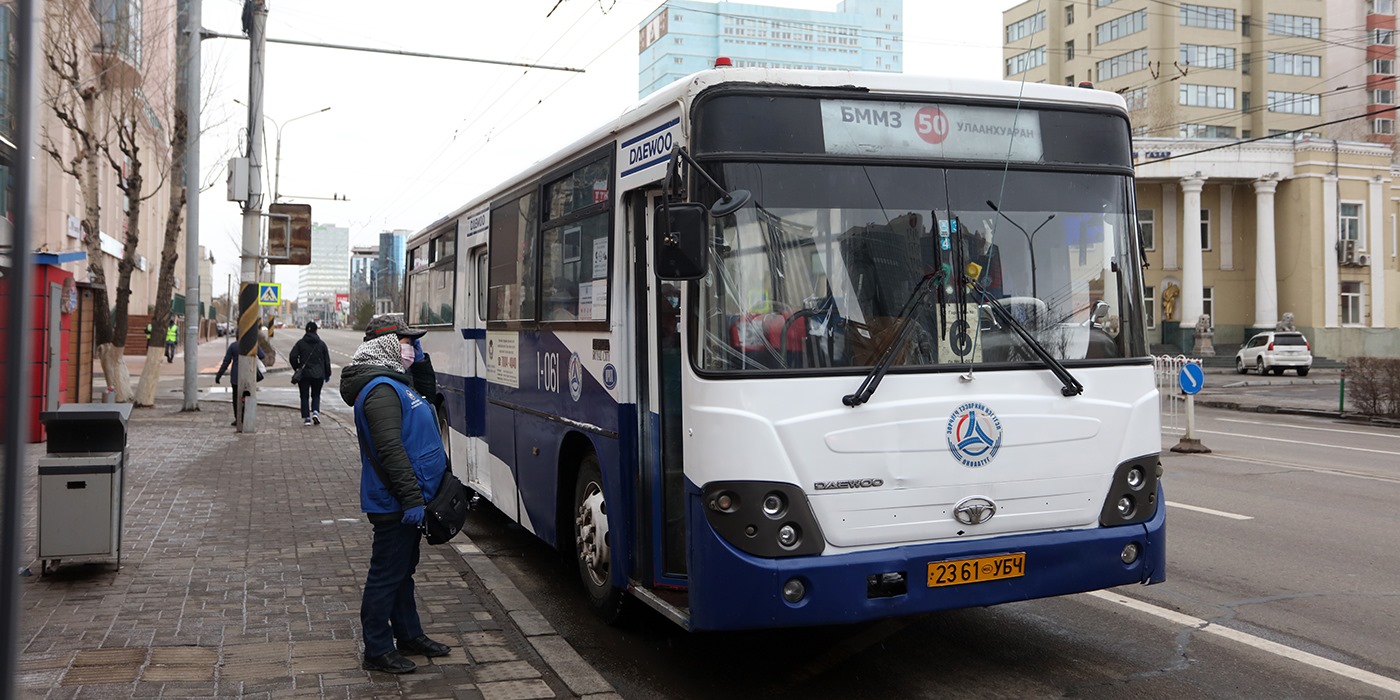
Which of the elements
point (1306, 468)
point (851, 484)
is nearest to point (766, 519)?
→ point (851, 484)

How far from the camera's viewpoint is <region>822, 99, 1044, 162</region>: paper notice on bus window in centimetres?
518

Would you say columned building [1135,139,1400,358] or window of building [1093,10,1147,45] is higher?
window of building [1093,10,1147,45]

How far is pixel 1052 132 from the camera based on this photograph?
218 inches

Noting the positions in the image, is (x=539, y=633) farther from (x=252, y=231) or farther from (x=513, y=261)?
(x=252, y=231)

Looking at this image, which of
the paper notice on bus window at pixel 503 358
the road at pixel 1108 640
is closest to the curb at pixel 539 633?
the road at pixel 1108 640

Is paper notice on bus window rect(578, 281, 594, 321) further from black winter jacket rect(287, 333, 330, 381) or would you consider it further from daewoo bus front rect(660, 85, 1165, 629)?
black winter jacket rect(287, 333, 330, 381)

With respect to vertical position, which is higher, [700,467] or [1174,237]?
[1174,237]

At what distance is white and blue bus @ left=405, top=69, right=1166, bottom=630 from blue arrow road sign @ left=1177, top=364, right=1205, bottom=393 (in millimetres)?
10650

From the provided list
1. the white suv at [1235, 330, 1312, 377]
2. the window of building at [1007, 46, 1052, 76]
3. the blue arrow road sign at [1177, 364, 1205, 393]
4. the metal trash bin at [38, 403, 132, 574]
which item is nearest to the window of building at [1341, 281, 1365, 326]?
the white suv at [1235, 330, 1312, 377]

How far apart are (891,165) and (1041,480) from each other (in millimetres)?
1614

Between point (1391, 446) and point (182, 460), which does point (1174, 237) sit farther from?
point (182, 460)

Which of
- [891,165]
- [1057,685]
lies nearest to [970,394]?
[891,165]

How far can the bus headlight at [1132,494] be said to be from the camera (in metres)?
5.32

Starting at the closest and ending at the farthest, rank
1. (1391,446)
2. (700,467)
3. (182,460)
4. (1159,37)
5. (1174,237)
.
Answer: (700,467), (182,460), (1391,446), (1174,237), (1159,37)
